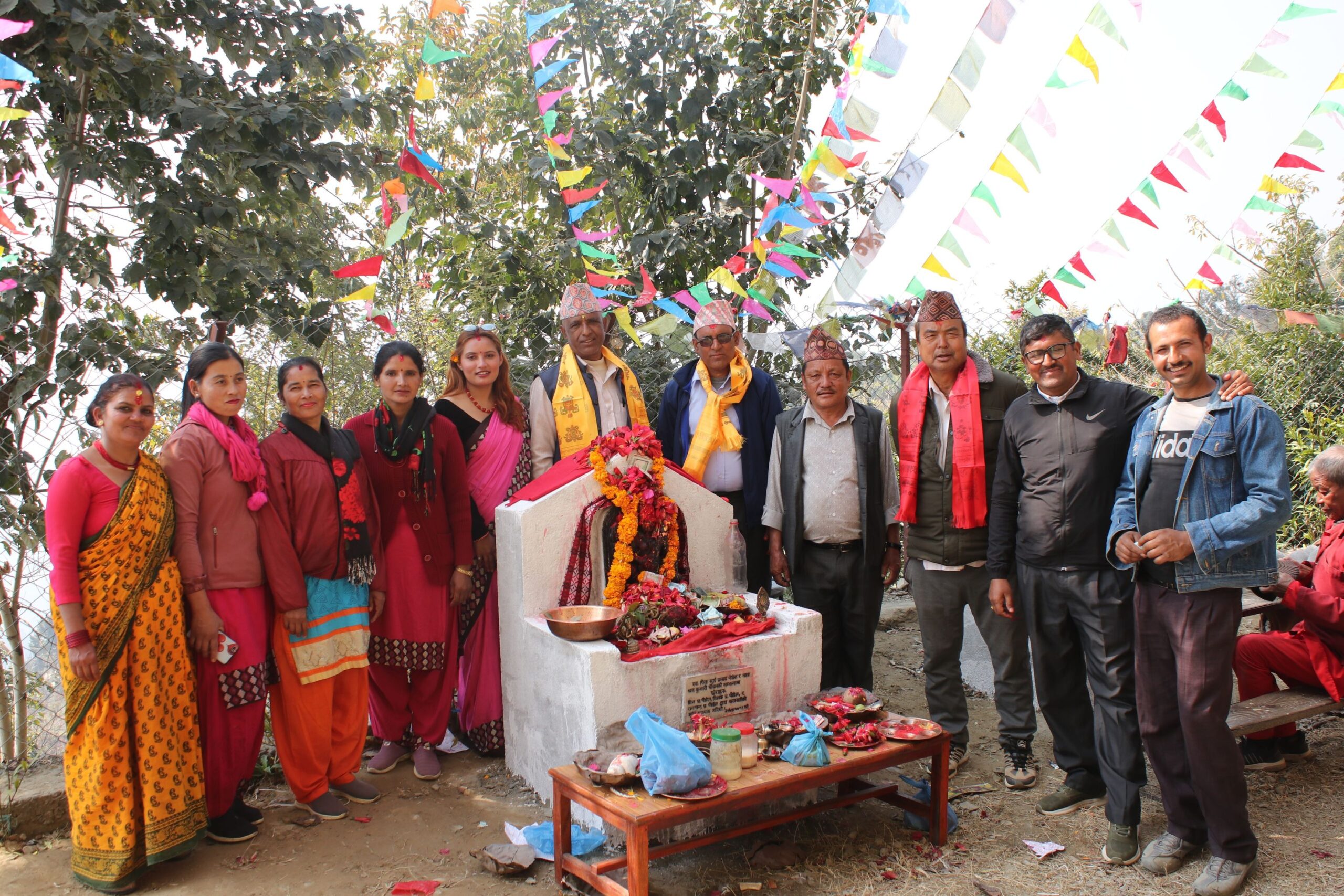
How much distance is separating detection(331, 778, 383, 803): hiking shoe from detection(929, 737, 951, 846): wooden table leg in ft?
8.20

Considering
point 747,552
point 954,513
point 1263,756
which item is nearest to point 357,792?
point 747,552

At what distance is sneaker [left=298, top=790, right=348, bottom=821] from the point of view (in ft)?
12.7

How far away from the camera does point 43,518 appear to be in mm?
4043

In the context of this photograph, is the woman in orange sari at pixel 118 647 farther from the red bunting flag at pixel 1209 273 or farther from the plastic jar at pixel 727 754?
the red bunting flag at pixel 1209 273

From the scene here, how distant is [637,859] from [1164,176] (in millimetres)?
5053

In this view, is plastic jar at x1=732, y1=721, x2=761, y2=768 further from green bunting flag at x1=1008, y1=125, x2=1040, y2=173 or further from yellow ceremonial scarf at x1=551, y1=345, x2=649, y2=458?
green bunting flag at x1=1008, y1=125, x2=1040, y2=173

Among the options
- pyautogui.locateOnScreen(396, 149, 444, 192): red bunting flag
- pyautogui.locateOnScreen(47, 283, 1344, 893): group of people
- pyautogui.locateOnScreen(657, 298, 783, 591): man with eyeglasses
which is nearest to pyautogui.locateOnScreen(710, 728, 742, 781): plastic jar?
pyautogui.locateOnScreen(47, 283, 1344, 893): group of people

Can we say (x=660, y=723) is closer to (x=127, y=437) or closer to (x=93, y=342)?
(x=127, y=437)

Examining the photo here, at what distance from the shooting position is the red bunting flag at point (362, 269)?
4.46m

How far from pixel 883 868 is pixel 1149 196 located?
4338mm

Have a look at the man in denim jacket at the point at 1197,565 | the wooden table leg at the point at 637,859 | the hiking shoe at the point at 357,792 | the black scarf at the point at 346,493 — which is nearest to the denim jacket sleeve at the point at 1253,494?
the man in denim jacket at the point at 1197,565

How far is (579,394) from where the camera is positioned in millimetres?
4754

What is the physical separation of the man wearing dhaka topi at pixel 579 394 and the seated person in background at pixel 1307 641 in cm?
322

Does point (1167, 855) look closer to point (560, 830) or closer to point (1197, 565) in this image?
point (1197, 565)
